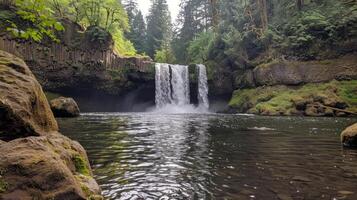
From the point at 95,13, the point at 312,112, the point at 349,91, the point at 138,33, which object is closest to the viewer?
the point at 312,112

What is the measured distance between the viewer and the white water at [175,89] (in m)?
38.3

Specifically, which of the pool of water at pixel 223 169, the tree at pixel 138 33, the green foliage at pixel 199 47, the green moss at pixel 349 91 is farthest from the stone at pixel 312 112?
the tree at pixel 138 33

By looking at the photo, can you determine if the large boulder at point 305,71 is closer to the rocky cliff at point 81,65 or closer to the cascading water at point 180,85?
the cascading water at point 180,85

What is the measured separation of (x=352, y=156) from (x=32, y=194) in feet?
26.7

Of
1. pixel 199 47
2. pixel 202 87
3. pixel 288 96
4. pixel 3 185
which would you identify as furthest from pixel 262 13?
pixel 199 47

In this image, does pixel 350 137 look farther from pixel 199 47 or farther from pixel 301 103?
pixel 199 47

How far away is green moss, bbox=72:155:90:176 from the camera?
5.48m

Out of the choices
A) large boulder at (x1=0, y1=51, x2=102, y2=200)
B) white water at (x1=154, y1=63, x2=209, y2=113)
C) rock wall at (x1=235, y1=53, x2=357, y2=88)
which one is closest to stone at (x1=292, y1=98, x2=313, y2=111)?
rock wall at (x1=235, y1=53, x2=357, y2=88)

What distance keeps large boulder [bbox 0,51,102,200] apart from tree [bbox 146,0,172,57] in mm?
58179

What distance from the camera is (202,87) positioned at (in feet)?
131

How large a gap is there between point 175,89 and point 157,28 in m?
32.5

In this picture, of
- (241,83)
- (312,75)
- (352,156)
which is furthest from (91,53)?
(352,156)

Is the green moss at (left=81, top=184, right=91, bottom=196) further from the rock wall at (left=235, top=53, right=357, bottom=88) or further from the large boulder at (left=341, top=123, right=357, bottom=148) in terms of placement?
the rock wall at (left=235, top=53, right=357, bottom=88)

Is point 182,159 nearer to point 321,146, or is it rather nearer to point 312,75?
point 321,146
